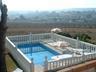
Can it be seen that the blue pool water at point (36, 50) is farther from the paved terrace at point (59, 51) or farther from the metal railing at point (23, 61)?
the metal railing at point (23, 61)

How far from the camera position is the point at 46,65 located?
27.7ft

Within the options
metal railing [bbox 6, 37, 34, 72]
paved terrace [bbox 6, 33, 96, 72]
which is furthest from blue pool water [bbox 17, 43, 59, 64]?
metal railing [bbox 6, 37, 34, 72]

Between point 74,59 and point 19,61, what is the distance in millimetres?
2829

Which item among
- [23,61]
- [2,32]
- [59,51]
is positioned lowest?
[59,51]

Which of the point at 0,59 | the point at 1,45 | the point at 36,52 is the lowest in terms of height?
the point at 36,52

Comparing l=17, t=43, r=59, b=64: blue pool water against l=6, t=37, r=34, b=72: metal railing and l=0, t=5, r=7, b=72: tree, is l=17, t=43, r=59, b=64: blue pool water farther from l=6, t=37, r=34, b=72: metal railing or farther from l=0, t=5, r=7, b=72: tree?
l=0, t=5, r=7, b=72: tree

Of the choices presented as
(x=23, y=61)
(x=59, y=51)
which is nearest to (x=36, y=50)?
(x=59, y=51)

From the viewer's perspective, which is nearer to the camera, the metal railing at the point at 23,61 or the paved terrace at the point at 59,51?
the metal railing at the point at 23,61

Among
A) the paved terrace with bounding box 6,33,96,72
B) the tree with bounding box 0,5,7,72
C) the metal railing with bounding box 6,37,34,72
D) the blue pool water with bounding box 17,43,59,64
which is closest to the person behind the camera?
the tree with bounding box 0,5,7,72

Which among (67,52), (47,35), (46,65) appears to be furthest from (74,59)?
(47,35)

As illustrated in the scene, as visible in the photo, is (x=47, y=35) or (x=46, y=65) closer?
(x=46, y=65)

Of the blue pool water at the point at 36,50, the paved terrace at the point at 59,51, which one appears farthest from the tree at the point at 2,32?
the blue pool water at the point at 36,50

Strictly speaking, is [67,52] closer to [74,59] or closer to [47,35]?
[74,59]

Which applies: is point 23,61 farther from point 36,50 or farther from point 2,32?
point 2,32
